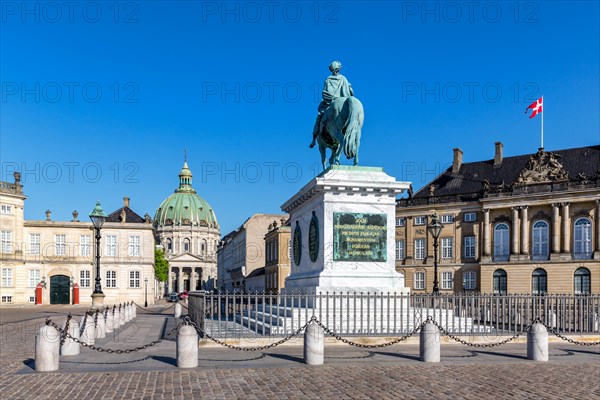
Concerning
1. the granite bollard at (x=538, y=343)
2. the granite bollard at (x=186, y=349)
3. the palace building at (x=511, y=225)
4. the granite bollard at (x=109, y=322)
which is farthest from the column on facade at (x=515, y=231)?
the granite bollard at (x=186, y=349)

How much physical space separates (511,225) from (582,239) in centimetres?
717

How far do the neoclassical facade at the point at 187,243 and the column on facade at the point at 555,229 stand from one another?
13280cm

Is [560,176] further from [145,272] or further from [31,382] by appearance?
[31,382]

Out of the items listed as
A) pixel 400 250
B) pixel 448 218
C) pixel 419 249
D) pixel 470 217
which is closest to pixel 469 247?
pixel 470 217

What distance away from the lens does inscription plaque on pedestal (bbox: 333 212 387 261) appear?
60.0 ft

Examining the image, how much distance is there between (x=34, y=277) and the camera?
63.4m

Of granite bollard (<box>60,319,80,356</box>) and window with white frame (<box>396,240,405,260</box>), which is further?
window with white frame (<box>396,240,405,260</box>)

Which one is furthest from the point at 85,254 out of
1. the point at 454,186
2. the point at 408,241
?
the point at 454,186

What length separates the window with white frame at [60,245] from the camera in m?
64.4

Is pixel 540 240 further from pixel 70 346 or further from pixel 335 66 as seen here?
pixel 70 346

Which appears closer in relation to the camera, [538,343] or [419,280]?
[538,343]

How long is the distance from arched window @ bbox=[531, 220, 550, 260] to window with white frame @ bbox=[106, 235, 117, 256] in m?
43.8

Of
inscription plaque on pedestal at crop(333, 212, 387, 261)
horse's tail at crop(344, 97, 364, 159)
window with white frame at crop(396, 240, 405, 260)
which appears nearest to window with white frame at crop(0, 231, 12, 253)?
window with white frame at crop(396, 240, 405, 260)

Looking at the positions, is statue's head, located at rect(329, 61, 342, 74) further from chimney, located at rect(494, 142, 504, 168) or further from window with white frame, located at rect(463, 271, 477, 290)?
chimney, located at rect(494, 142, 504, 168)
